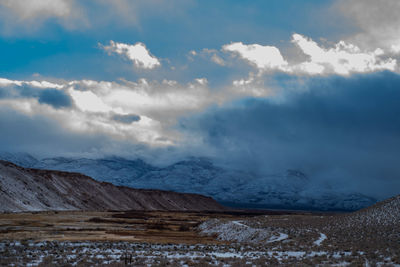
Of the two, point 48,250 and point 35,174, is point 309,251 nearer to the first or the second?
point 48,250

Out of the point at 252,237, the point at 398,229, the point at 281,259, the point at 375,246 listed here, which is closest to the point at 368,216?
the point at 398,229

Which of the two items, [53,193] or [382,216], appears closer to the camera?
[382,216]

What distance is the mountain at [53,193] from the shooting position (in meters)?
117

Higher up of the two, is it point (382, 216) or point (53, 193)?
point (53, 193)

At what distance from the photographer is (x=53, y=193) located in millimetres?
142125

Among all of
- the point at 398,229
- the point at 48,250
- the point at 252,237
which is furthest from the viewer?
the point at 252,237

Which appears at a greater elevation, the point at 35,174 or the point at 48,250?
the point at 35,174

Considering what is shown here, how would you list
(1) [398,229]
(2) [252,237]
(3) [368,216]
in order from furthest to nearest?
(3) [368,216]
(2) [252,237]
(1) [398,229]

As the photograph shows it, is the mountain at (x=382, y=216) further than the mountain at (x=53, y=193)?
No

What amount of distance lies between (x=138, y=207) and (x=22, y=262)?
168061 millimetres

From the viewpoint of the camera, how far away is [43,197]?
435 ft

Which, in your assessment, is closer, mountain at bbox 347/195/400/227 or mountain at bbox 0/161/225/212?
mountain at bbox 347/195/400/227

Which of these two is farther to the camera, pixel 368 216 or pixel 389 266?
pixel 368 216

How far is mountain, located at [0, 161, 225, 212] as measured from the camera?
117 m
